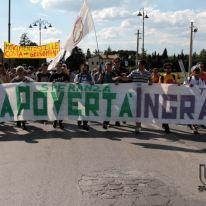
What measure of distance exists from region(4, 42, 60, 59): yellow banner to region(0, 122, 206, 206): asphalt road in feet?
54.6

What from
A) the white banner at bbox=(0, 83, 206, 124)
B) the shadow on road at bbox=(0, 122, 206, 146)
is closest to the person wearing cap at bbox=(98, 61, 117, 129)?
the white banner at bbox=(0, 83, 206, 124)

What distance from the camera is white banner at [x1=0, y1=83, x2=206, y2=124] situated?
12391 millimetres

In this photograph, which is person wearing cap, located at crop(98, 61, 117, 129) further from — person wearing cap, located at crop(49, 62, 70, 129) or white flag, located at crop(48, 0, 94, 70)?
white flag, located at crop(48, 0, 94, 70)

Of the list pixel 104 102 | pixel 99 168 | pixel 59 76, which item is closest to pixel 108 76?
pixel 104 102

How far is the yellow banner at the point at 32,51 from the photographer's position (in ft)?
94.1

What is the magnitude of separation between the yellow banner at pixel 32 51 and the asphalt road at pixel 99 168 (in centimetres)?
1665

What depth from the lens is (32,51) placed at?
2981cm

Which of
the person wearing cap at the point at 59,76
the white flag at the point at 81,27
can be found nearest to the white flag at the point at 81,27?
the white flag at the point at 81,27

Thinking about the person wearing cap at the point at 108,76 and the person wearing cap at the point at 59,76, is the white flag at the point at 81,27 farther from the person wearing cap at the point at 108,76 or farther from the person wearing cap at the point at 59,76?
the person wearing cap at the point at 108,76

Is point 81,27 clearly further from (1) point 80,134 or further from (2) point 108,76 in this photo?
(1) point 80,134

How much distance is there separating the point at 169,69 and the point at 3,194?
27.1 ft

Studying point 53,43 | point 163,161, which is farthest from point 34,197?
point 53,43

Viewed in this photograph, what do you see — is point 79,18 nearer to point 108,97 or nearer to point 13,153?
point 108,97

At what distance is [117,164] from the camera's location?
27.2ft
